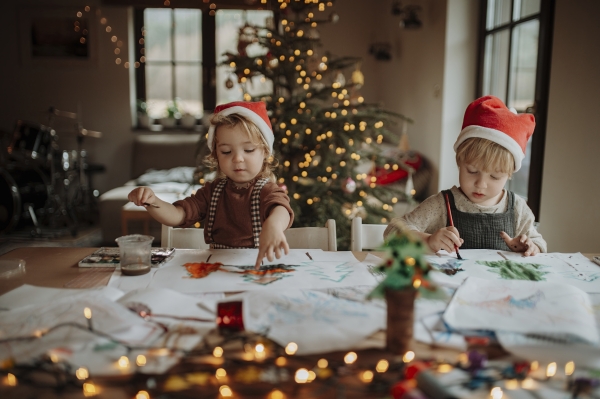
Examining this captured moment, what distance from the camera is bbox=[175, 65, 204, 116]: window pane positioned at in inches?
227

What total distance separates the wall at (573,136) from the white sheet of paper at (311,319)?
177cm

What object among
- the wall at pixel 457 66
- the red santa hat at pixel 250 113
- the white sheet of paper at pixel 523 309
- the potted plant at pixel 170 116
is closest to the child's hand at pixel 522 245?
the white sheet of paper at pixel 523 309

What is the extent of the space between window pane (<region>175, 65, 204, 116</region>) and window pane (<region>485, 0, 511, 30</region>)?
3.33 m

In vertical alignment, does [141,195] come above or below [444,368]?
above

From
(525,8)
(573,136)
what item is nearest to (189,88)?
(525,8)

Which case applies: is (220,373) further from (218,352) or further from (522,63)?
(522,63)

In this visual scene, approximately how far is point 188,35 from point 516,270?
5272 mm

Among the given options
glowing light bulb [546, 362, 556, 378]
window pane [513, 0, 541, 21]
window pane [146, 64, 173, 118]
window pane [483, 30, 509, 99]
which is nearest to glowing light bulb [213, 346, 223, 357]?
glowing light bulb [546, 362, 556, 378]

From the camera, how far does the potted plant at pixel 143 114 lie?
5.64 metres

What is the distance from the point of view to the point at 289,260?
4.07 ft

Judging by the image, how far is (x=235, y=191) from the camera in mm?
1540

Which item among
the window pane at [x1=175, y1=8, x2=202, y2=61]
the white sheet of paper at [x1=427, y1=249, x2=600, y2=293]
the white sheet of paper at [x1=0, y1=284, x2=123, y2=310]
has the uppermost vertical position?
the window pane at [x1=175, y1=8, x2=202, y2=61]

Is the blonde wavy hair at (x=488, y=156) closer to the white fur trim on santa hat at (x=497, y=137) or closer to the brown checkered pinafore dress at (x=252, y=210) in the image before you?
the white fur trim on santa hat at (x=497, y=137)

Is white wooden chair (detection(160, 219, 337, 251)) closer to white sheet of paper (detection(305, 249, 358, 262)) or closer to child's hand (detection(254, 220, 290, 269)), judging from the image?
white sheet of paper (detection(305, 249, 358, 262))
